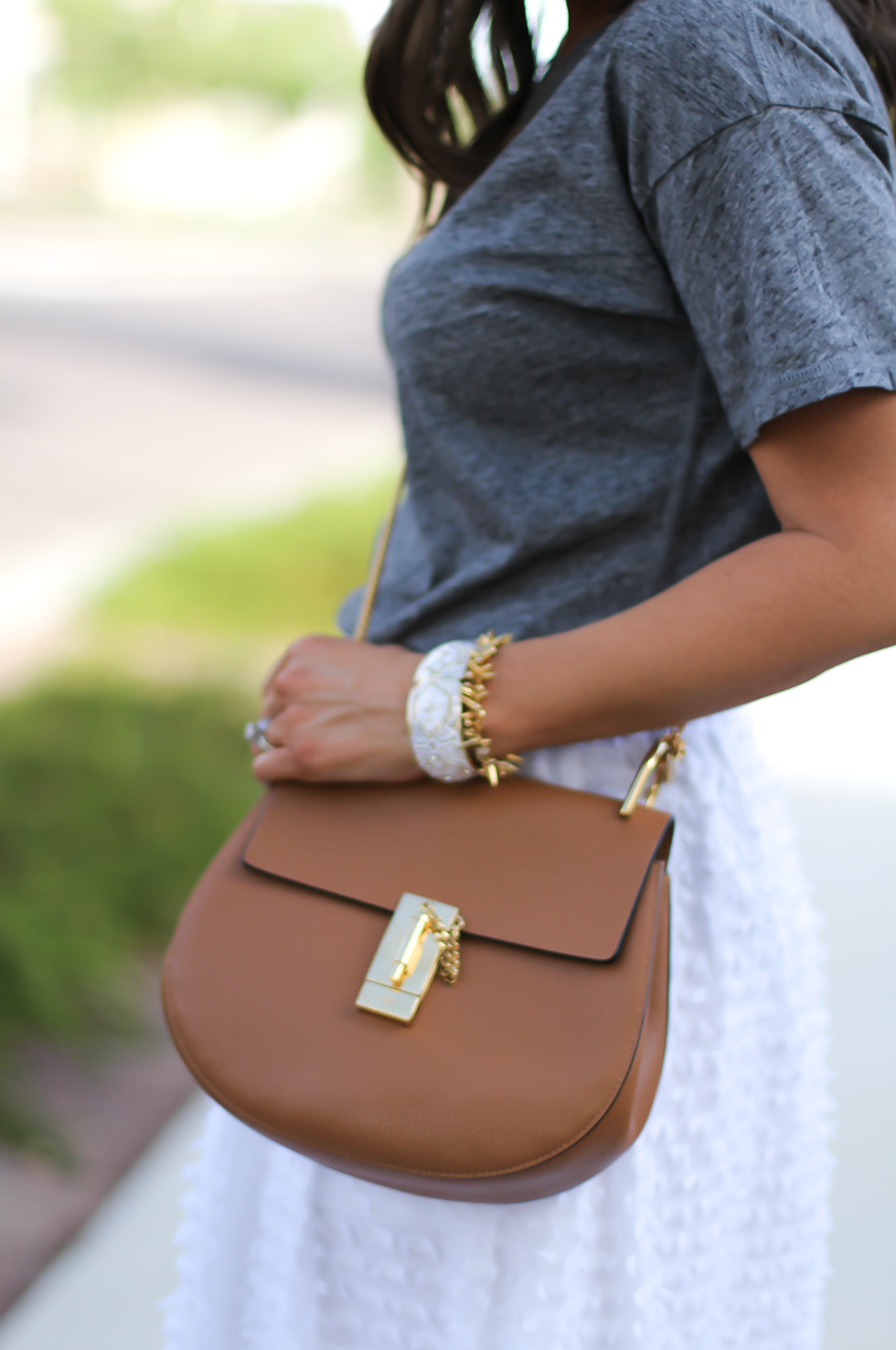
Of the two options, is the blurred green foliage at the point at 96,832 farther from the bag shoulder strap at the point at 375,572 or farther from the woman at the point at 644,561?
the bag shoulder strap at the point at 375,572

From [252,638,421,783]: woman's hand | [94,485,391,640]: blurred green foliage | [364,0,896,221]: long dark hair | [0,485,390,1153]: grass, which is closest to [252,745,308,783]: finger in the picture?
[252,638,421,783]: woman's hand

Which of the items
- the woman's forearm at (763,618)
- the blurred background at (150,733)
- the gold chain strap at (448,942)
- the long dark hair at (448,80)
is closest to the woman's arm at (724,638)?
the woman's forearm at (763,618)

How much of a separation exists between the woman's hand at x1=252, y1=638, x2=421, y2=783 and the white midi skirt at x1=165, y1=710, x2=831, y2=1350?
0.13m

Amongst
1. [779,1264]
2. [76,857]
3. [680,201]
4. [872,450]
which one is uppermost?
[680,201]

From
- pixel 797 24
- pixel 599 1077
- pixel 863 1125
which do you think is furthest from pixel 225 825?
pixel 797 24

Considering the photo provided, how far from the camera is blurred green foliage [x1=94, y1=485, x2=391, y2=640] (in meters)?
4.54

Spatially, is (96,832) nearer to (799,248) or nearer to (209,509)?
(799,248)

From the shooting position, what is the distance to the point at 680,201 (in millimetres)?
694

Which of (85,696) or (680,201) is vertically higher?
(680,201)

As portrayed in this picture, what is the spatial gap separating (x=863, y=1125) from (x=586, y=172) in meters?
2.05

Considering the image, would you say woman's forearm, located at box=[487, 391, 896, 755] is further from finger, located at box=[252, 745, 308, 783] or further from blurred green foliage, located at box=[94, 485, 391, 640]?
blurred green foliage, located at box=[94, 485, 391, 640]

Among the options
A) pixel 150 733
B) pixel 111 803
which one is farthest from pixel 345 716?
pixel 150 733

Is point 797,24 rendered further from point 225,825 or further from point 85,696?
point 85,696

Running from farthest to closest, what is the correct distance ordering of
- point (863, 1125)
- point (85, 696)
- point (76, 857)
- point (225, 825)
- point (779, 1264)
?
point (85, 696) < point (225, 825) < point (76, 857) < point (863, 1125) < point (779, 1264)
